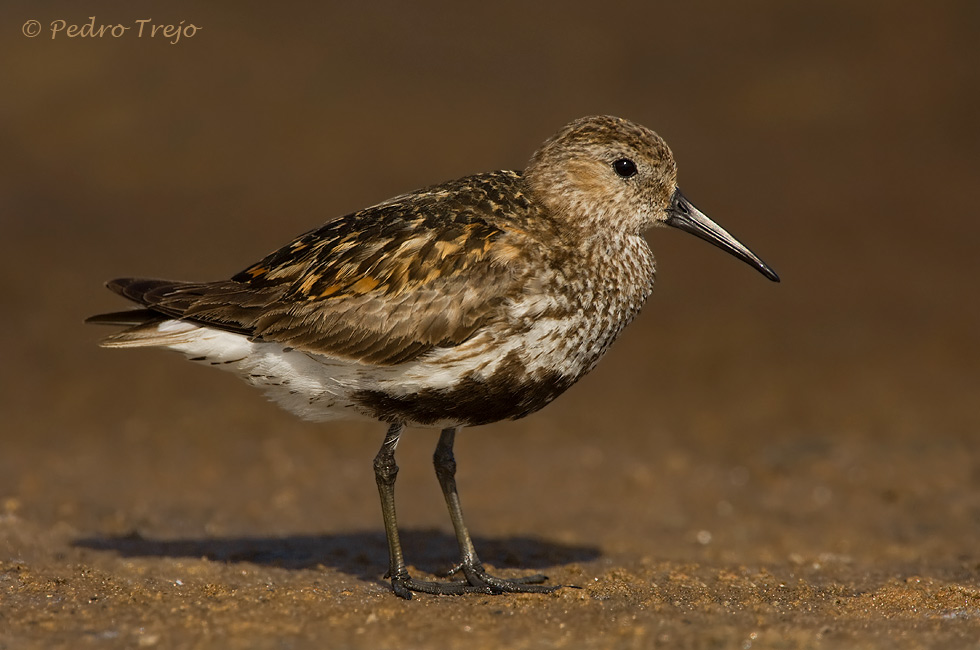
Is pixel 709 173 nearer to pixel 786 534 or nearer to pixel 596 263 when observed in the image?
pixel 786 534

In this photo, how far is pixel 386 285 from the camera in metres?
7.78

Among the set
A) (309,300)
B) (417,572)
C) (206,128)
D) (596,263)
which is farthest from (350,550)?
(206,128)

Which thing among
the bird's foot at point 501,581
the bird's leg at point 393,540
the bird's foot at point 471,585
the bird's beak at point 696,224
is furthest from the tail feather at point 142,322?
the bird's beak at point 696,224

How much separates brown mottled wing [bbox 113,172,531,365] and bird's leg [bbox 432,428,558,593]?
4.17 ft

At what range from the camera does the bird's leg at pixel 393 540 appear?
811 centimetres

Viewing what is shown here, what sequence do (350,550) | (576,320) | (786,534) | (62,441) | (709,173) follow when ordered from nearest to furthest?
(576,320) → (350,550) → (786,534) → (62,441) → (709,173)

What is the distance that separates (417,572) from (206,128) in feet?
49.3

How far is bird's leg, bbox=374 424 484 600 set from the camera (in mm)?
8109

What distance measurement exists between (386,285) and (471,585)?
2271mm

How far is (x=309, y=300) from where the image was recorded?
785 cm

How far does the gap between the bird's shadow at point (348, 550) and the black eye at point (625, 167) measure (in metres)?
3.19

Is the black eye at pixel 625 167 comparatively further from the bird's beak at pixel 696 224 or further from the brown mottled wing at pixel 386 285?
the brown mottled wing at pixel 386 285
